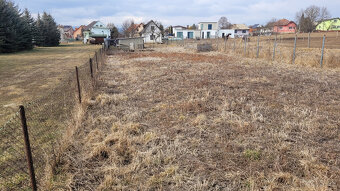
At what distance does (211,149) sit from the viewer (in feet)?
12.9

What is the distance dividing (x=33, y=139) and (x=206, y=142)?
11.2 ft

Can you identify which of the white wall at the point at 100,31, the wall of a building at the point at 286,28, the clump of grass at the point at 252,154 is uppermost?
the wall of a building at the point at 286,28

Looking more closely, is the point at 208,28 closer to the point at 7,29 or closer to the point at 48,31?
the point at 48,31

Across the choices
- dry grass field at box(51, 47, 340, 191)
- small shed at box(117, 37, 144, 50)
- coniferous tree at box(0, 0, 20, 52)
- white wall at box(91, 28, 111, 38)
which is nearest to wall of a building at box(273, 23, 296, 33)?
white wall at box(91, 28, 111, 38)

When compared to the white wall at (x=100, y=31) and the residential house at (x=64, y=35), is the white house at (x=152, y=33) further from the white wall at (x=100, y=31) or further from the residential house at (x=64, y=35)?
the residential house at (x=64, y=35)

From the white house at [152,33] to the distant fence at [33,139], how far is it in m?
44.4

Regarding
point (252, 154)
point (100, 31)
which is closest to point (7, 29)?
point (252, 154)

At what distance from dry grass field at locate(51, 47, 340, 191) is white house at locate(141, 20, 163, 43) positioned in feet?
145

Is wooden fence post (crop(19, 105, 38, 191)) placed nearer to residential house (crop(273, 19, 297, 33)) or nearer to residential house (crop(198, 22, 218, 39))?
residential house (crop(198, 22, 218, 39))

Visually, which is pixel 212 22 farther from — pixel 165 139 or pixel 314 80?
pixel 165 139

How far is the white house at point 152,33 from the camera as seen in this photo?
49.9 m

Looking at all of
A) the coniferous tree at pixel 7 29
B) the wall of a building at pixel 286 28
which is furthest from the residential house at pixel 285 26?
the coniferous tree at pixel 7 29

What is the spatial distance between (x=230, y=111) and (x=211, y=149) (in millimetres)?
2083

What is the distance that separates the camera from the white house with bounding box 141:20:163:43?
1966 inches
